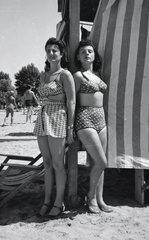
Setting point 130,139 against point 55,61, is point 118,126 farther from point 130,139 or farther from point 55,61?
point 55,61

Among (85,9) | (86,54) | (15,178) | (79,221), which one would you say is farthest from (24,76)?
(79,221)

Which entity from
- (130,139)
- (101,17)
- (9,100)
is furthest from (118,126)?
(9,100)

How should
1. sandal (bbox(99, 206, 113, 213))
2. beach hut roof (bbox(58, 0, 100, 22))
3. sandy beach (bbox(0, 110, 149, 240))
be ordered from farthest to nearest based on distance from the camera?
beach hut roof (bbox(58, 0, 100, 22)), sandal (bbox(99, 206, 113, 213)), sandy beach (bbox(0, 110, 149, 240))

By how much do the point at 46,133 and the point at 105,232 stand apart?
120 centimetres

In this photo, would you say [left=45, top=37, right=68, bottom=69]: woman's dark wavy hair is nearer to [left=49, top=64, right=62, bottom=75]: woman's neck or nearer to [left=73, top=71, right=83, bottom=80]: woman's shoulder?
[left=49, top=64, right=62, bottom=75]: woman's neck

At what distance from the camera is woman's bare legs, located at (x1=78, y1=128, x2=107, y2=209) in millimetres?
2608

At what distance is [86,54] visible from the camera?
8.78 feet

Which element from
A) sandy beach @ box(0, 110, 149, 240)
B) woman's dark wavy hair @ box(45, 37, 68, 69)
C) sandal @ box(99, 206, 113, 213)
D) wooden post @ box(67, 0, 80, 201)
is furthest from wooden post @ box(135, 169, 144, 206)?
woman's dark wavy hair @ box(45, 37, 68, 69)

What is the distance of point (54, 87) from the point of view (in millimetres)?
2594

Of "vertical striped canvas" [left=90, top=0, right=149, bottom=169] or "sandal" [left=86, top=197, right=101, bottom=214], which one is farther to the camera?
"vertical striped canvas" [left=90, top=0, right=149, bottom=169]

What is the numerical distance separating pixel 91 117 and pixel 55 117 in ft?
1.34

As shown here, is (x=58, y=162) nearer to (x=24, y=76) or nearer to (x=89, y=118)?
(x=89, y=118)

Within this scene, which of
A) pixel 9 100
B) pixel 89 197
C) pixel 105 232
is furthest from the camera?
pixel 9 100

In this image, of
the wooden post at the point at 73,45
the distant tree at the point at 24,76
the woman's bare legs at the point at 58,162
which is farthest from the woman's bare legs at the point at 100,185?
the distant tree at the point at 24,76
